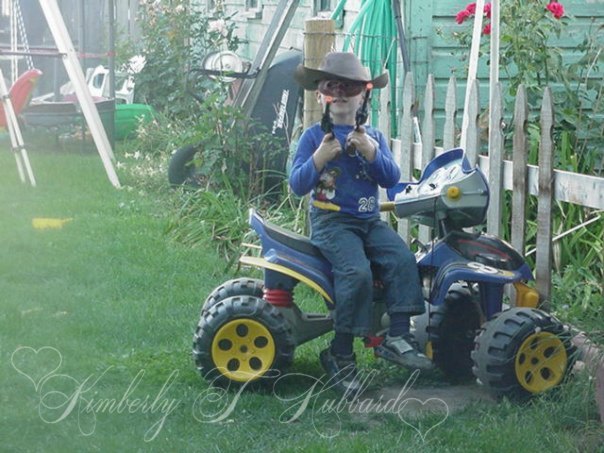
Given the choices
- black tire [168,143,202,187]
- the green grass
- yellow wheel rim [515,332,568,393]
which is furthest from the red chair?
yellow wheel rim [515,332,568,393]

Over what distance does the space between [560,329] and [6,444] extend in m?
2.30

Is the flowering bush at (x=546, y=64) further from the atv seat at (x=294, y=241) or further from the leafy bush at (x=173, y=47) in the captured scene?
the leafy bush at (x=173, y=47)

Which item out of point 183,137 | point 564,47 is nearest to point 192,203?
point 183,137

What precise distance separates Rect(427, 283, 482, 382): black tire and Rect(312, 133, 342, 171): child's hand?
0.87 metres

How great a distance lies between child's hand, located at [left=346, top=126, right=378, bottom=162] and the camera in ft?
16.6

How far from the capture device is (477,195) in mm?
5125

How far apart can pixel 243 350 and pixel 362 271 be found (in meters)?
0.65

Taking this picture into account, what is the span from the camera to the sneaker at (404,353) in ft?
16.4

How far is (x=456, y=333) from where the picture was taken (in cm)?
537

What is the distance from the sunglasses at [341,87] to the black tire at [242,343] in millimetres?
964

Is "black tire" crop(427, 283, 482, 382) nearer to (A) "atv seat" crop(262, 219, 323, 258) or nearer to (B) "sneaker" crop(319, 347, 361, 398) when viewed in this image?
(B) "sneaker" crop(319, 347, 361, 398)

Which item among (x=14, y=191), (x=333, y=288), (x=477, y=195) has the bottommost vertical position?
(x=14, y=191)

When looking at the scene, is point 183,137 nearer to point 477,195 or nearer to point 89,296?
point 89,296

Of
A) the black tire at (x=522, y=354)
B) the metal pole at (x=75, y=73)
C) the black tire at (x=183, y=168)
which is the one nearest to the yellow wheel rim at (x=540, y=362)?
the black tire at (x=522, y=354)
